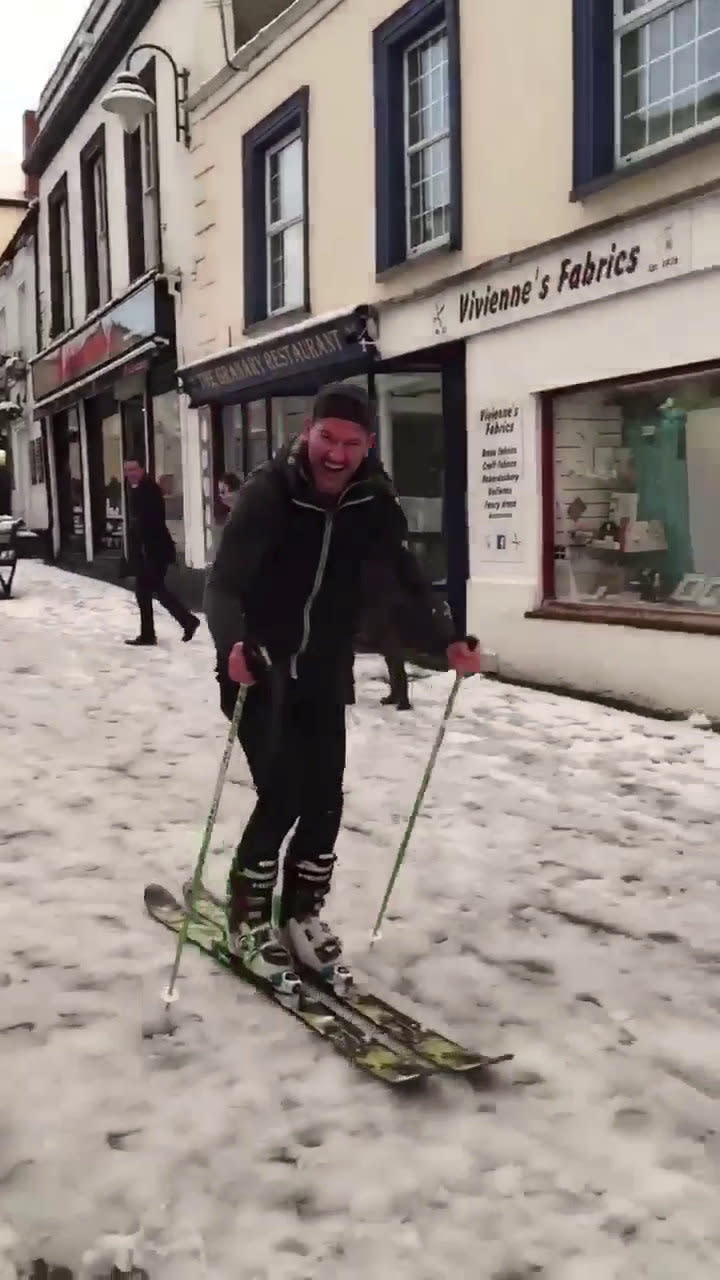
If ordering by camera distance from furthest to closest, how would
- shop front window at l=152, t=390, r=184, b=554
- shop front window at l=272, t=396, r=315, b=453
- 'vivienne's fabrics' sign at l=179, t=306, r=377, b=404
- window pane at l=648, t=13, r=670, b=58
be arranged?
shop front window at l=152, t=390, r=184, b=554 → shop front window at l=272, t=396, r=315, b=453 → 'vivienne's fabrics' sign at l=179, t=306, r=377, b=404 → window pane at l=648, t=13, r=670, b=58

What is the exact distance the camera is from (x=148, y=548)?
12297 millimetres

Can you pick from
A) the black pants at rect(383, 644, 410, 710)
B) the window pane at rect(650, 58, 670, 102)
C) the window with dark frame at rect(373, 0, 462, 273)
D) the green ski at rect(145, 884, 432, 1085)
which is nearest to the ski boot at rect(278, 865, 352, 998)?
the green ski at rect(145, 884, 432, 1085)

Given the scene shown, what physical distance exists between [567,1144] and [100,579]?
19.9m

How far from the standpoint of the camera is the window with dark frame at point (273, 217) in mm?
13328

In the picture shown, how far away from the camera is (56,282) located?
962 inches

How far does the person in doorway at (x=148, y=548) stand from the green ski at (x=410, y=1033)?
882cm

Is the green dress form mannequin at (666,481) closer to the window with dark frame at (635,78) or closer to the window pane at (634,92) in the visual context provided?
the window with dark frame at (635,78)

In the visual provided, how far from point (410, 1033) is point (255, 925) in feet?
2.46

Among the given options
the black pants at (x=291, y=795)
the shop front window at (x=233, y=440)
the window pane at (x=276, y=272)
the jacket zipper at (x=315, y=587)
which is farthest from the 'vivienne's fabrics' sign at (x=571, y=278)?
the black pants at (x=291, y=795)

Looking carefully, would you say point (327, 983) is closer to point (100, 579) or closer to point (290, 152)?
point (290, 152)

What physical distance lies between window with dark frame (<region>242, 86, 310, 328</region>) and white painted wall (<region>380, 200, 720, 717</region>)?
→ 2975mm

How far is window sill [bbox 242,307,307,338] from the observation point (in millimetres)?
12922

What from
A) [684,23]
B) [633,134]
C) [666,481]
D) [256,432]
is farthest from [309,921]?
[256,432]

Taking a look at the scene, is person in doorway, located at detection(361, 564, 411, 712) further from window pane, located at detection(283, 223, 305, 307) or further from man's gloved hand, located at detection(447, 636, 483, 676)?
window pane, located at detection(283, 223, 305, 307)
